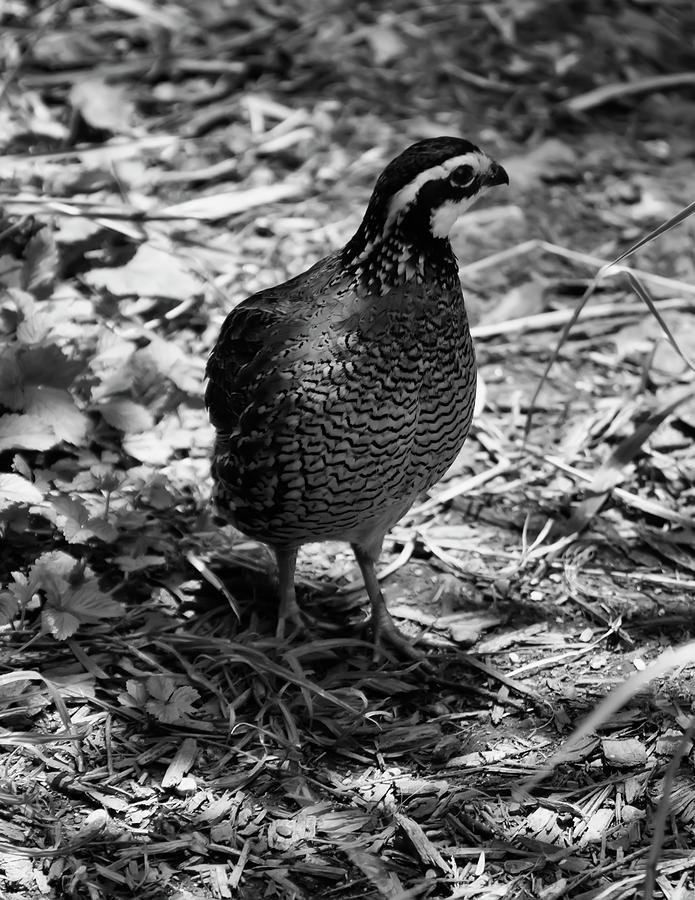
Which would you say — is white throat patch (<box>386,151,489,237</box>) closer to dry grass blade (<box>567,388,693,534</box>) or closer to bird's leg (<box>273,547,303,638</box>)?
bird's leg (<box>273,547,303,638</box>)

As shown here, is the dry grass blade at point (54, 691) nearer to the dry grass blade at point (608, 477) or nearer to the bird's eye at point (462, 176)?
the bird's eye at point (462, 176)

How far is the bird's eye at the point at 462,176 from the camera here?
A: 3.94 metres

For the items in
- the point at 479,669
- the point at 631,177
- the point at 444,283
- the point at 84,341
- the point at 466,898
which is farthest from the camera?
the point at 631,177

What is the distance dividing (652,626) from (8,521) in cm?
244

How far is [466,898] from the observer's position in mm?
3518

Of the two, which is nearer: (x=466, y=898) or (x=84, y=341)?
(x=466, y=898)

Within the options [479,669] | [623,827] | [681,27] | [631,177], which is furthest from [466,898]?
[681,27]

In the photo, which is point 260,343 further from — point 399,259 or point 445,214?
point 445,214

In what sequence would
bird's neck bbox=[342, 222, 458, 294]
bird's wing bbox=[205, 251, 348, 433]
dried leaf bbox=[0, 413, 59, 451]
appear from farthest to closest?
dried leaf bbox=[0, 413, 59, 451] < bird's wing bbox=[205, 251, 348, 433] < bird's neck bbox=[342, 222, 458, 294]

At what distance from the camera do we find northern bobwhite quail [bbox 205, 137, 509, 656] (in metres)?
3.96

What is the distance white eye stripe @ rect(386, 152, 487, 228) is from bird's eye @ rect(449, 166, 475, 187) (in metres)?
0.01

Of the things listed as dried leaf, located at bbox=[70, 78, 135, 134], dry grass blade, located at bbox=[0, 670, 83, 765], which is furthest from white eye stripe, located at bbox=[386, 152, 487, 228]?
A: dried leaf, located at bbox=[70, 78, 135, 134]

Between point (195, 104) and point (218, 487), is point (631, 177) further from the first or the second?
point (218, 487)

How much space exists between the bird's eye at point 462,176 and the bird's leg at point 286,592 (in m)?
1.48
